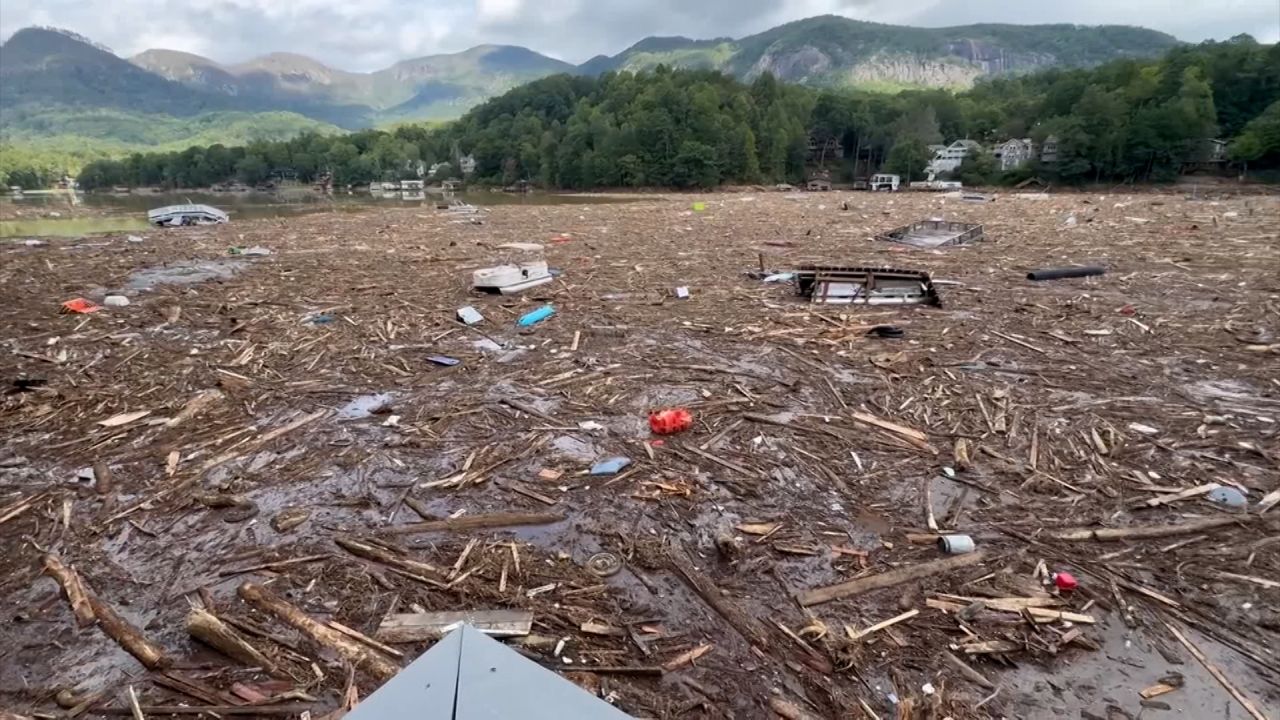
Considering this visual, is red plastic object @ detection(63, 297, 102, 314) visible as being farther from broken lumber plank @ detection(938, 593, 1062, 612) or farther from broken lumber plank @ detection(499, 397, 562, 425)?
broken lumber plank @ detection(938, 593, 1062, 612)

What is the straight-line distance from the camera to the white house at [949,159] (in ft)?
267

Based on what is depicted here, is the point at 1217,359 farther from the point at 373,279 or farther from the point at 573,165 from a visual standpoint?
the point at 573,165

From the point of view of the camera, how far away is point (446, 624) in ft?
11.4

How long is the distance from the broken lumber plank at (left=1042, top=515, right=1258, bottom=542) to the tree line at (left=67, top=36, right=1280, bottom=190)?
228 feet

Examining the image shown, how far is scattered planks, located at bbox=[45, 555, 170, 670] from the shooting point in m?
3.24

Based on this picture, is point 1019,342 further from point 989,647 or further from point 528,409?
point 528,409

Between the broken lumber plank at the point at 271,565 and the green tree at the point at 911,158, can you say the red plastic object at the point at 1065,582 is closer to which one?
the broken lumber plank at the point at 271,565

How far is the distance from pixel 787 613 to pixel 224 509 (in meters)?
4.44

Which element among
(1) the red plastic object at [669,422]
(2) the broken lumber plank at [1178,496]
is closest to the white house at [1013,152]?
(2) the broken lumber plank at [1178,496]

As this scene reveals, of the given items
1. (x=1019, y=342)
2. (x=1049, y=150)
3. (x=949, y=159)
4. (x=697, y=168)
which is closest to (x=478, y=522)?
(x=1019, y=342)

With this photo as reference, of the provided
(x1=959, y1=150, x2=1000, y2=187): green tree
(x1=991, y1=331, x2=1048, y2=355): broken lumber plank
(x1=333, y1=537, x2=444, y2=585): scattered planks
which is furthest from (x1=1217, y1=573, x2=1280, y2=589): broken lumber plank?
(x1=959, y1=150, x2=1000, y2=187): green tree

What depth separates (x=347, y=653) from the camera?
3277 mm

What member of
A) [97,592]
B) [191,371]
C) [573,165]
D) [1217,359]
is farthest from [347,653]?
[573,165]

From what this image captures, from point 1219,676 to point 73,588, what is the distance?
6789 mm
